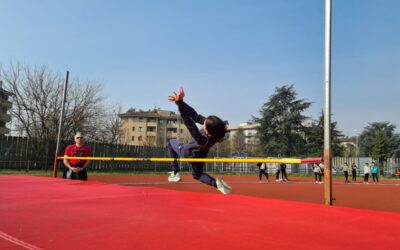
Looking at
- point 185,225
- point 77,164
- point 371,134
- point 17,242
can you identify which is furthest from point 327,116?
point 371,134

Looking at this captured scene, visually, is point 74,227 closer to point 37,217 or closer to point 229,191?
point 37,217

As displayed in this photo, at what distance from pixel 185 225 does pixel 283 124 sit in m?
45.4

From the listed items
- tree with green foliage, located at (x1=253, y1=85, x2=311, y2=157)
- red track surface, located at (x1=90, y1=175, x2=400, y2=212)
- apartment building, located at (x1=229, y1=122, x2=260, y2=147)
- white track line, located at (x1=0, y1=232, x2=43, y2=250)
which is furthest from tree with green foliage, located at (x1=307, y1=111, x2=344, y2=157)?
white track line, located at (x1=0, y1=232, x2=43, y2=250)

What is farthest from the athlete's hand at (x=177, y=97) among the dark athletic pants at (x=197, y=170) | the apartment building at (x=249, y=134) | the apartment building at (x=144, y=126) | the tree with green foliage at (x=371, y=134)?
the apartment building at (x=144, y=126)

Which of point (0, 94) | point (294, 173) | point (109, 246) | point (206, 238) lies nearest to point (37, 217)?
point (109, 246)

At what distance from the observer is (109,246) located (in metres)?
2.32

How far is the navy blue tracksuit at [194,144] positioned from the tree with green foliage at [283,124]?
42.0 meters

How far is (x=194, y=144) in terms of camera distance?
5.79 meters

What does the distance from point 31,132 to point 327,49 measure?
1023 inches

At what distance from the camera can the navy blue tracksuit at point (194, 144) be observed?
5.29 meters

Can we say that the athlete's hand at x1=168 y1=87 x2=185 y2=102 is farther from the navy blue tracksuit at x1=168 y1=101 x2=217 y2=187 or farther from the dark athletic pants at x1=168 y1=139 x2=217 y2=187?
the dark athletic pants at x1=168 y1=139 x2=217 y2=187

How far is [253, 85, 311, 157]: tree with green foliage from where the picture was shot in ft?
155

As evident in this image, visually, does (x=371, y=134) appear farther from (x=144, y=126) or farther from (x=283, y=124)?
(x=144, y=126)

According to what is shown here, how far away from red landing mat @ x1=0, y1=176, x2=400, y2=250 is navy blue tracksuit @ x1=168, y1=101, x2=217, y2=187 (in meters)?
1.20
